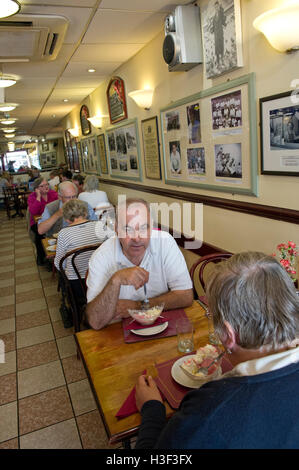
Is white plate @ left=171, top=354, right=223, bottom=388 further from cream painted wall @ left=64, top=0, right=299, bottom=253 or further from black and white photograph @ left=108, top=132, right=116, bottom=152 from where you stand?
black and white photograph @ left=108, top=132, right=116, bottom=152

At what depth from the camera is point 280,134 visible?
6.26 ft

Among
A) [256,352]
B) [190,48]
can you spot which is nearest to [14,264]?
[190,48]

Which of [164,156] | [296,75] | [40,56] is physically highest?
[40,56]

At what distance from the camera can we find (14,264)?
17.7ft

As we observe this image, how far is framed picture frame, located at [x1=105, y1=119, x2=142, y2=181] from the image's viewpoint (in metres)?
4.36

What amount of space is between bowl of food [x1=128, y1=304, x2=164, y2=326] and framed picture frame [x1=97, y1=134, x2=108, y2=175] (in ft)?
15.6

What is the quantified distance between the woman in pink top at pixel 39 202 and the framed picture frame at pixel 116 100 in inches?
56.8

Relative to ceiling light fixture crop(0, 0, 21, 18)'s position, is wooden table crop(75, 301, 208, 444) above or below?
below

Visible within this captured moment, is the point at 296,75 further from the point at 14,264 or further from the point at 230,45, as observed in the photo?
the point at 14,264

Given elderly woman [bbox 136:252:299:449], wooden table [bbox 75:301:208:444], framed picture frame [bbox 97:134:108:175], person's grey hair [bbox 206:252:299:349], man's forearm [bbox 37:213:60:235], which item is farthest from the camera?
framed picture frame [bbox 97:134:108:175]

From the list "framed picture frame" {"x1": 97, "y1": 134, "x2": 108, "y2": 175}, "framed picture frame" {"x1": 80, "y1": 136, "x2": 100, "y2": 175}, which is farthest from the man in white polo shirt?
"framed picture frame" {"x1": 80, "y1": 136, "x2": 100, "y2": 175}

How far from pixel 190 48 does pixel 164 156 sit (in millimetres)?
1141

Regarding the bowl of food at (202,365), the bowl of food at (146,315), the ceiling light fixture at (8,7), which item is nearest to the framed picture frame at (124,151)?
the ceiling light fixture at (8,7)

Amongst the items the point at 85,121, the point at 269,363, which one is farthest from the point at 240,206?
the point at 85,121
